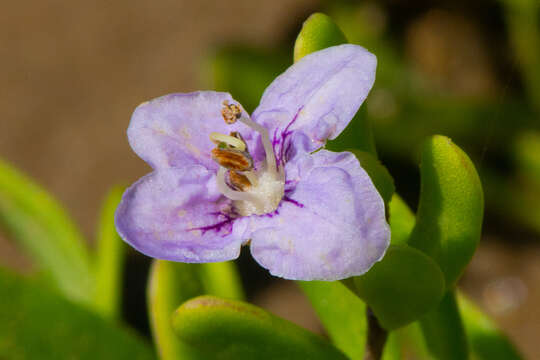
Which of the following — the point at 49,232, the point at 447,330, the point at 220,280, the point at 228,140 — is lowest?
the point at 49,232

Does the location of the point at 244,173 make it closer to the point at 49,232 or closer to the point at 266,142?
the point at 266,142

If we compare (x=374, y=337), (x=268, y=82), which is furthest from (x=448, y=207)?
(x=268, y=82)

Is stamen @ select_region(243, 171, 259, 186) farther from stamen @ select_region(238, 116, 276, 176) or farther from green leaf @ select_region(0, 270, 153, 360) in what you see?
green leaf @ select_region(0, 270, 153, 360)

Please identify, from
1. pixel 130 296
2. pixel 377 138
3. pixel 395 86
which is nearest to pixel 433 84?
pixel 395 86

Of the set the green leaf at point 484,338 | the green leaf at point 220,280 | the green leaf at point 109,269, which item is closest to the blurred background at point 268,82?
the green leaf at point 109,269

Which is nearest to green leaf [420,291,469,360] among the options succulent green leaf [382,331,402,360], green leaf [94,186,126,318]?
succulent green leaf [382,331,402,360]
